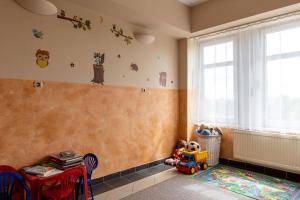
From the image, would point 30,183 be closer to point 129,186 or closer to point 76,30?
point 129,186

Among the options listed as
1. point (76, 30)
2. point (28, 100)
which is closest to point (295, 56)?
point (76, 30)

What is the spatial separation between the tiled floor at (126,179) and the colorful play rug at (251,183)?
684mm

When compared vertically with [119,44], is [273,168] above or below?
below

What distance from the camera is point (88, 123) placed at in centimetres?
284

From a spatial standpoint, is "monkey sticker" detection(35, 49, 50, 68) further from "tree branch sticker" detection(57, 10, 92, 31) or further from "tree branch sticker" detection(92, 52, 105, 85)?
→ "tree branch sticker" detection(92, 52, 105, 85)

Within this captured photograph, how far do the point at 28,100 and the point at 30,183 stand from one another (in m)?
0.92

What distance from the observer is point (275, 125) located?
10.4 feet

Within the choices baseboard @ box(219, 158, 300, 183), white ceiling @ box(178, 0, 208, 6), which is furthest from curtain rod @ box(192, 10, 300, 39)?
baseboard @ box(219, 158, 300, 183)

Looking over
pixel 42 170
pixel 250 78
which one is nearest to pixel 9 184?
pixel 42 170

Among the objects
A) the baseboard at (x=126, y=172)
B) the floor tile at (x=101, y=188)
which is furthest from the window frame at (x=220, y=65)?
the floor tile at (x=101, y=188)

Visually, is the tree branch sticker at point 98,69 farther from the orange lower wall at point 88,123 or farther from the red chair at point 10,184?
the red chair at point 10,184

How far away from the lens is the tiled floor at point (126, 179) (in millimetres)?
2809

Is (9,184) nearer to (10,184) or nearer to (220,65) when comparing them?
(10,184)

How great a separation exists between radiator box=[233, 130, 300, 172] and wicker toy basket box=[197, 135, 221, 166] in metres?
0.31
